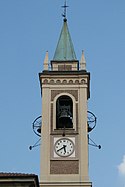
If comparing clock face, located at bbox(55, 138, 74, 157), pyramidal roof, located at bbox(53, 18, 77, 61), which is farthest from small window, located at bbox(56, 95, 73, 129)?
pyramidal roof, located at bbox(53, 18, 77, 61)

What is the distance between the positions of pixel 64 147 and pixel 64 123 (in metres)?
1.74

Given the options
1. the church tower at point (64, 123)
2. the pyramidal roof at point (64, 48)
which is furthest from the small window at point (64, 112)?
the pyramidal roof at point (64, 48)

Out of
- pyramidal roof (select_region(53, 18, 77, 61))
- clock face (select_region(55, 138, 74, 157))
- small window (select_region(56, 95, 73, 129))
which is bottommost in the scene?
clock face (select_region(55, 138, 74, 157))

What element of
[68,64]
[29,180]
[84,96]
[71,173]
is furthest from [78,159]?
[29,180]

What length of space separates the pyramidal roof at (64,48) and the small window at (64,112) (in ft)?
10.6

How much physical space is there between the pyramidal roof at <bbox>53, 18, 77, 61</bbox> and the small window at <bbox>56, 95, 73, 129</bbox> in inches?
127

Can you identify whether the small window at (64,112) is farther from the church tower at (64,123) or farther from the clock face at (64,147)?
the clock face at (64,147)

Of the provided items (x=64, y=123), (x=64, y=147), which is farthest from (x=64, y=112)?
(x=64, y=147)

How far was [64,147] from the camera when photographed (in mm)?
37906

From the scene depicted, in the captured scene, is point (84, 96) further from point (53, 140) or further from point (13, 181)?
point (13, 181)

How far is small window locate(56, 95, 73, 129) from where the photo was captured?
38656 millimetres

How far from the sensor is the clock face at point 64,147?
37781mm

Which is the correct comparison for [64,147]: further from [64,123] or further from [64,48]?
[64,48]

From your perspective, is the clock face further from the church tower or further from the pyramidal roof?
the pyramidal roof
